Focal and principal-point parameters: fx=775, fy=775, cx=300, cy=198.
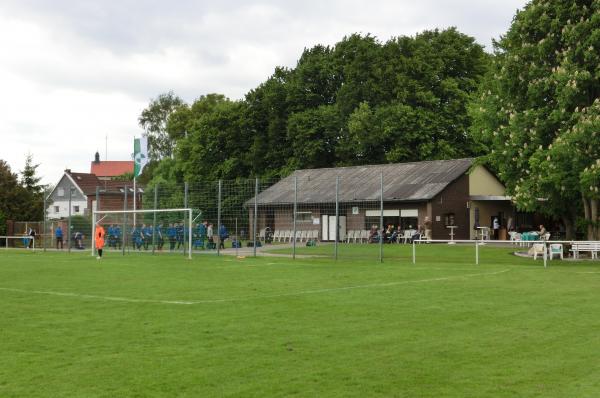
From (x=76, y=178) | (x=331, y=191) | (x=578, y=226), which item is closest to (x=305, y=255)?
(x=578, y=226)

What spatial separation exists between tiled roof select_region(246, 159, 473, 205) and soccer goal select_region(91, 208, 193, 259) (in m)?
10.3

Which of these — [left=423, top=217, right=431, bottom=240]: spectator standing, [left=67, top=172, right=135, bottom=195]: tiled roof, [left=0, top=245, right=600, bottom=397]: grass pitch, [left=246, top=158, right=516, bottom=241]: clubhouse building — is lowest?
[left=0, top=245, right=600, bottom=397]: grass pitch

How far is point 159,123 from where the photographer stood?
9338cm

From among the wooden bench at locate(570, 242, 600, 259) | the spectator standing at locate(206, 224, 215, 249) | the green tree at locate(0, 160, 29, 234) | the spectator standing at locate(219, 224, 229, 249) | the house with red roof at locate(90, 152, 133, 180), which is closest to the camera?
the wooden bench at locate(570, 242, 600, 259)

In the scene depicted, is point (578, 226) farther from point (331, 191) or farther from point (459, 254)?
point (331, 191)

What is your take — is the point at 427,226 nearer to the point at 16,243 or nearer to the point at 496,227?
the point at 496,227

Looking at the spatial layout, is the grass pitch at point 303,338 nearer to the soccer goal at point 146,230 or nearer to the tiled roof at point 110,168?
the soccer goal at point 146,230

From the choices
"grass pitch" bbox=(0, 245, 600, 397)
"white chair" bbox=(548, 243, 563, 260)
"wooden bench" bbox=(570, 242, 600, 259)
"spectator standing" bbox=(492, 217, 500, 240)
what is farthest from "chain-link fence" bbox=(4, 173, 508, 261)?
"grass pitch" bbox=(0, 245, 600, 397)

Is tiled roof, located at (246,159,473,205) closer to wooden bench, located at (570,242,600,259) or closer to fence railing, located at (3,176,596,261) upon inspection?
fence railing, located at (3,176,596,261)

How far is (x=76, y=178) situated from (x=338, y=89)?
167 ft

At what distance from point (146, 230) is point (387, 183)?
20225 millimetres

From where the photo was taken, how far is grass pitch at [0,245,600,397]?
744 cm

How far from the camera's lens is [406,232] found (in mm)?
46062

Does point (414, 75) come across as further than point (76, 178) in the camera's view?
No
